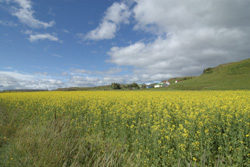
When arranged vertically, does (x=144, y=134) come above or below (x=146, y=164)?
above

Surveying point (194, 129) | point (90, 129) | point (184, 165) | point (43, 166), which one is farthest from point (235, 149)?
point (90, 129)

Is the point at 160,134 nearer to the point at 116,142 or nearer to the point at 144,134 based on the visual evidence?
the point at 144,134

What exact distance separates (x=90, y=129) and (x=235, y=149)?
5833 millimetres

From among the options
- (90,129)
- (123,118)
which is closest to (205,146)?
(123,118)

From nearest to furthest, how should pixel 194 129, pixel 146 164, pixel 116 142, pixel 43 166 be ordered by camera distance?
pixel 43 166, pixel 146 164, pixel 194 129, pixel 116 142

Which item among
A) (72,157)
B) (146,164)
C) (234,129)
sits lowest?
(146,164)

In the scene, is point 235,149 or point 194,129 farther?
point 194,129

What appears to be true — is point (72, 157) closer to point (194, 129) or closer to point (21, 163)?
point (21, 163)

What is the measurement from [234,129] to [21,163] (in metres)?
6.64

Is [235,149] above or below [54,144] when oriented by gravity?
below

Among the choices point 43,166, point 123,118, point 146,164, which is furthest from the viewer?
point 123,118

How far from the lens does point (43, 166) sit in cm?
319

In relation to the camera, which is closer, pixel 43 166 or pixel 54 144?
pixel 43 166

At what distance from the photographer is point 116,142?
542cm
